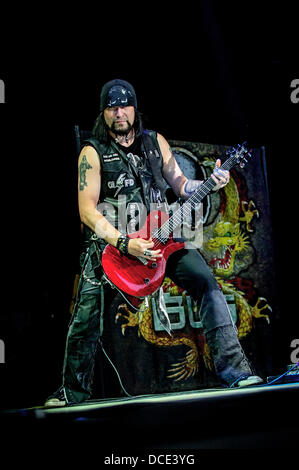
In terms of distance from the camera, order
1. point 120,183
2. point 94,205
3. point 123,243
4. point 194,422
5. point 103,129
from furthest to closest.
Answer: point 103,129 < point 120,183 < point 94,205 < point 123,243 < point 194,422

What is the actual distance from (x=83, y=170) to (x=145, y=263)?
792 millimetres

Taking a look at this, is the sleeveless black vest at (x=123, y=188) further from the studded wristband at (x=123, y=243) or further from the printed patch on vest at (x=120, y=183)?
the studded wristband at (x=123, y=243)

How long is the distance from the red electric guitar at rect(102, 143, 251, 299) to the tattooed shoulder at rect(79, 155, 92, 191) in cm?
48

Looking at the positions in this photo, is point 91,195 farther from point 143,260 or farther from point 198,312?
point 198,312

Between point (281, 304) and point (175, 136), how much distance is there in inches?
76.2

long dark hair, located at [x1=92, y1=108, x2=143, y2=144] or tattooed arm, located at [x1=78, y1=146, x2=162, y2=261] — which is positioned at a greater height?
long dark hair, located at [x1=92, y1=108, x2=143, y2=144]

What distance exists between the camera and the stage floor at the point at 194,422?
1.66 metres

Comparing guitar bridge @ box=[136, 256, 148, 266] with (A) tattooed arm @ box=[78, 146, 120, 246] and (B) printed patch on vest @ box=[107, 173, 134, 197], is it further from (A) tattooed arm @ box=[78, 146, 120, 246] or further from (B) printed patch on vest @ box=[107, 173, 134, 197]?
(B) printed patch on vest @ box=[107, 173, 134, 197]

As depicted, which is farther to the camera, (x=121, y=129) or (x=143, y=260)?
(x=121, y=129)

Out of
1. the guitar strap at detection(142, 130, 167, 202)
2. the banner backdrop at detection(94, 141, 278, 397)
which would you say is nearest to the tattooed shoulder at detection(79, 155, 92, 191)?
the guitar strap at detection(142, 130, 167, 202)

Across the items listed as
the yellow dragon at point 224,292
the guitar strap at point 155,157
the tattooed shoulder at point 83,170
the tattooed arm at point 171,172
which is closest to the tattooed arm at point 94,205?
the tattooed shoulder at point 83,170

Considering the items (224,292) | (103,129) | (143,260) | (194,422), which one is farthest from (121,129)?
(194,422)

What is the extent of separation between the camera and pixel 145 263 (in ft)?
9.22

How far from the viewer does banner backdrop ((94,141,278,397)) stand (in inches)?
141
